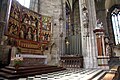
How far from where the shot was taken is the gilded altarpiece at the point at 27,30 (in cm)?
864

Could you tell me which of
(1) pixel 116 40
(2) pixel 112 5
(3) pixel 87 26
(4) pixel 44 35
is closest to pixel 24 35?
(4) pixel 44 35

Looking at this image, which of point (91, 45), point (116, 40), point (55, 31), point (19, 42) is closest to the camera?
point (19, 42)

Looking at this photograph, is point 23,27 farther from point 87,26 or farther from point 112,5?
point 112,5

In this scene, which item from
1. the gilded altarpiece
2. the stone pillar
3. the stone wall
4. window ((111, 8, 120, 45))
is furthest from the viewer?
window ((111, 8, 120, 45))

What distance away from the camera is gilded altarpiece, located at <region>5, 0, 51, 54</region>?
8.64 meters

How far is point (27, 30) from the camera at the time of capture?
10203 millimetres

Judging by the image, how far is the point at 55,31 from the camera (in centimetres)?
1280

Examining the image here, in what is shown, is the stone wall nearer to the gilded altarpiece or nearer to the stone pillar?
the gilded altarpiece

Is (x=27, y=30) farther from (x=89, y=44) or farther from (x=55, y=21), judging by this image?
(x=89, y=44)

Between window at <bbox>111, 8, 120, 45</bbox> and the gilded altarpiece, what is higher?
window at <bbox>111, 8, 120, 45</bbox>

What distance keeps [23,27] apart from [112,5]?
20251mm

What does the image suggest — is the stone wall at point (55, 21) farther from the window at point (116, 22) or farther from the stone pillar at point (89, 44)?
the window at point (116, 22)

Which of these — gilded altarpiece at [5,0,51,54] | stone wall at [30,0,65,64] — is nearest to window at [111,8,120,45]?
stone wall at [30,0,65,64]

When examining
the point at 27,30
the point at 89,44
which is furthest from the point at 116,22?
the point at 27,30
